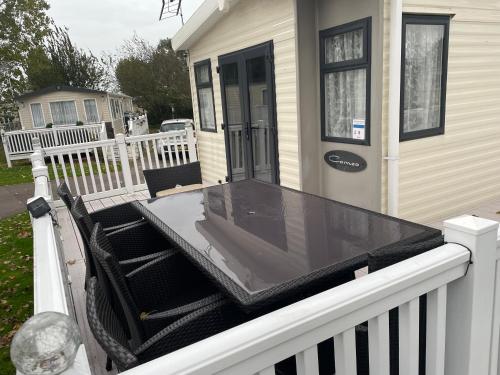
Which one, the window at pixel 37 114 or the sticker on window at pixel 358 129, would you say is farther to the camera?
the window at pixel 37 114

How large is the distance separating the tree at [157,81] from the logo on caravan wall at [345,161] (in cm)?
2161

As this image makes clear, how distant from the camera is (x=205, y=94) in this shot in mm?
6840

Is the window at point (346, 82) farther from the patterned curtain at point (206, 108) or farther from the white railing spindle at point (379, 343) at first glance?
the white railing spindle at point (379, 343)

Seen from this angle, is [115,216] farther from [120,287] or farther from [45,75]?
[45,75]

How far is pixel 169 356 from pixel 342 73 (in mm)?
3802

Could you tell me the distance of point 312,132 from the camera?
4.51m

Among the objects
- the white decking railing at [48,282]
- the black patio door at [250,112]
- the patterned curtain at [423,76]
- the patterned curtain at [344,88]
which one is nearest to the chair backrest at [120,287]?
the white decking railing at [48,282]

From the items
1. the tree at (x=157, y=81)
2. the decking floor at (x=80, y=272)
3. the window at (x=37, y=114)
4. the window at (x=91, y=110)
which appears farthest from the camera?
the tree at (x=157, y=81)

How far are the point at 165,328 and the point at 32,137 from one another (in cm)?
1386

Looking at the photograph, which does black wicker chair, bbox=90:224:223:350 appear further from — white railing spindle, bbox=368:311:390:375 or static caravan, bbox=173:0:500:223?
static caravan, bbox=173:0:500:223

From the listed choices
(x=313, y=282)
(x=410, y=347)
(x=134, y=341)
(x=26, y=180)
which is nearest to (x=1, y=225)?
(x=26, y=180)

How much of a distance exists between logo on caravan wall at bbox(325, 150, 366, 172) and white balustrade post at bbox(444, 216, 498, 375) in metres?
2.78

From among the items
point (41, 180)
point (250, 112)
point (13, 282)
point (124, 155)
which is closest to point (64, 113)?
point (124, 155)

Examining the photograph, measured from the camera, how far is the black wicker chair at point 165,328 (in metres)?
1.25
